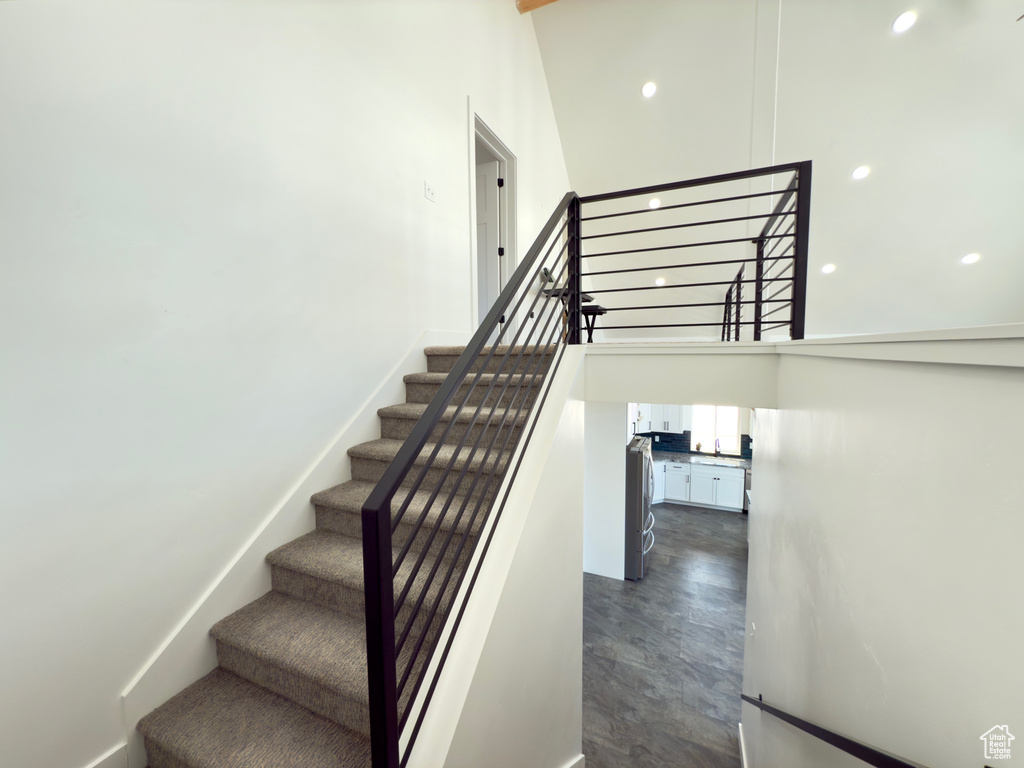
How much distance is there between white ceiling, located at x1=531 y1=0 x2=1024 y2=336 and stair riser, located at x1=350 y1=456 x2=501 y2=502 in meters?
4.56

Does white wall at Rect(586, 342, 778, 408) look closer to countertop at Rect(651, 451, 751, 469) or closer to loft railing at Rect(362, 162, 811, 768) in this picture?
loft railing at Rect(362, 162, 811, 768)

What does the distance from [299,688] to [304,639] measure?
140mm

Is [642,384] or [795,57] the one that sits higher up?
[795,57]

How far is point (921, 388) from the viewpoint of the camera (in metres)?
0.76

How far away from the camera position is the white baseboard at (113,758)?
3.91ft

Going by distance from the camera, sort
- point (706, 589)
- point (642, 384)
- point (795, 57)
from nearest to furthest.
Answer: point (642, 384) → point (795, 57) → point (706, 589)

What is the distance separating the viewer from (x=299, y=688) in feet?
4.25

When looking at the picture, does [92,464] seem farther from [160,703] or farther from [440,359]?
[440,359]

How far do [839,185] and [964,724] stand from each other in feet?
16.2

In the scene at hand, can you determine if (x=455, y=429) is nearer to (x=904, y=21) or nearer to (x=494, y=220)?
(x=494, y=220)

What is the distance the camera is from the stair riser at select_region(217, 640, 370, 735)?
3.98 feet

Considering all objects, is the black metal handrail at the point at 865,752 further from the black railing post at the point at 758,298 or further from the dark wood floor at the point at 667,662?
→ the dark wood floor at the point at 667,662

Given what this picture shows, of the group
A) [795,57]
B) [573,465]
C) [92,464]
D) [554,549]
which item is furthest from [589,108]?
[92,464]
